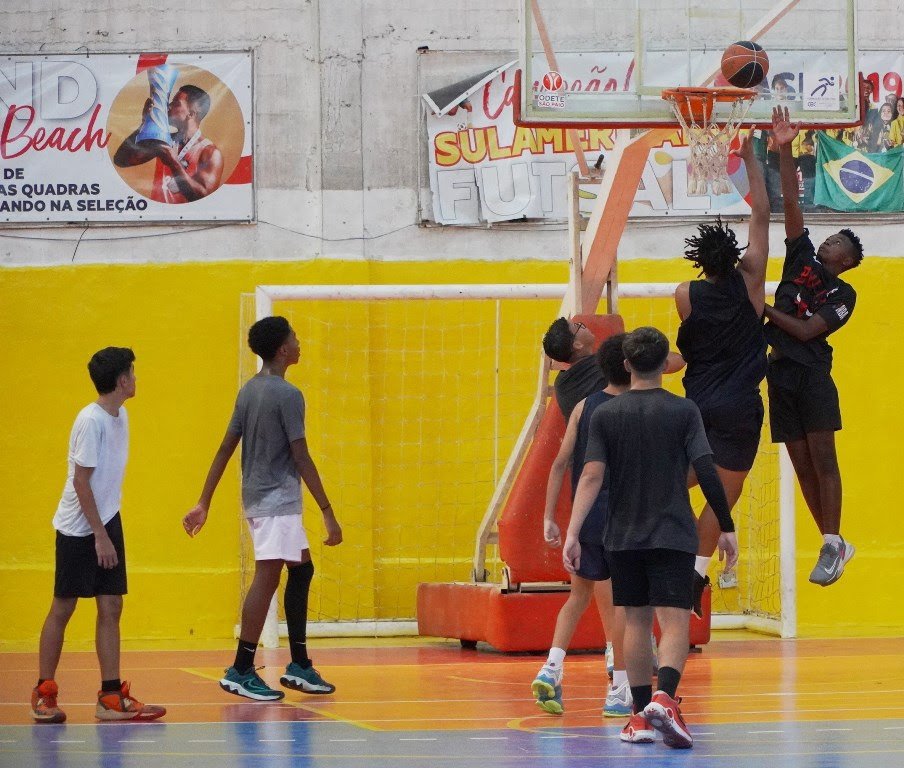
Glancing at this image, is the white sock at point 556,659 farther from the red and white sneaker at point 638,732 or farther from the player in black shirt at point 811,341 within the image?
the player in black shirt at point 811,341

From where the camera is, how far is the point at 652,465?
6.29 meters

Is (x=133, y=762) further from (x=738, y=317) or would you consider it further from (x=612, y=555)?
(x=738, y=317)

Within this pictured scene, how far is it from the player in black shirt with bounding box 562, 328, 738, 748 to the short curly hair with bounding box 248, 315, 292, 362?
2151mm

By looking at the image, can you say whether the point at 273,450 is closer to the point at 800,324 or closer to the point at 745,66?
the point at 800,324

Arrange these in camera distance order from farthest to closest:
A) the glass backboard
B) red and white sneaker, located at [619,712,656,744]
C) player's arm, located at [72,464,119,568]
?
the glass backboard < player's arm, located at [72,464,119,568] < red and white sneaker, located at [619,712,656,744]

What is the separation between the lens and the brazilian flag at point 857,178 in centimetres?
1217

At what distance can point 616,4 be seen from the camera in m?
12.1

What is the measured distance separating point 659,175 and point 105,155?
171 inches

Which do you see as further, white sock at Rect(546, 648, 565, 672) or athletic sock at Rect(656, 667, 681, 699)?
white sock at Rect(546, 648, 565, 672)

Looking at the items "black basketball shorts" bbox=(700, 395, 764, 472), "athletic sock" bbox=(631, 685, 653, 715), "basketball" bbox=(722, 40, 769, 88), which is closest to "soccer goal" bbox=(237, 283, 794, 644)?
"basketball" bbox=(722, 40, 769, 88)

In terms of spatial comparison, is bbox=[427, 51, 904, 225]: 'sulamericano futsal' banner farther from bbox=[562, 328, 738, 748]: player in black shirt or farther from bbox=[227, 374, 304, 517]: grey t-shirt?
bbox=[562, 328, 738, 748]: player in black shirt

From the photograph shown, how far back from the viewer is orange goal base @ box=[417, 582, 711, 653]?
10.1m

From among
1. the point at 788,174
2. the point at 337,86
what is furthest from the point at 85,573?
the point at 337,86

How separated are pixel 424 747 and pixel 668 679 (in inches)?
41.3
